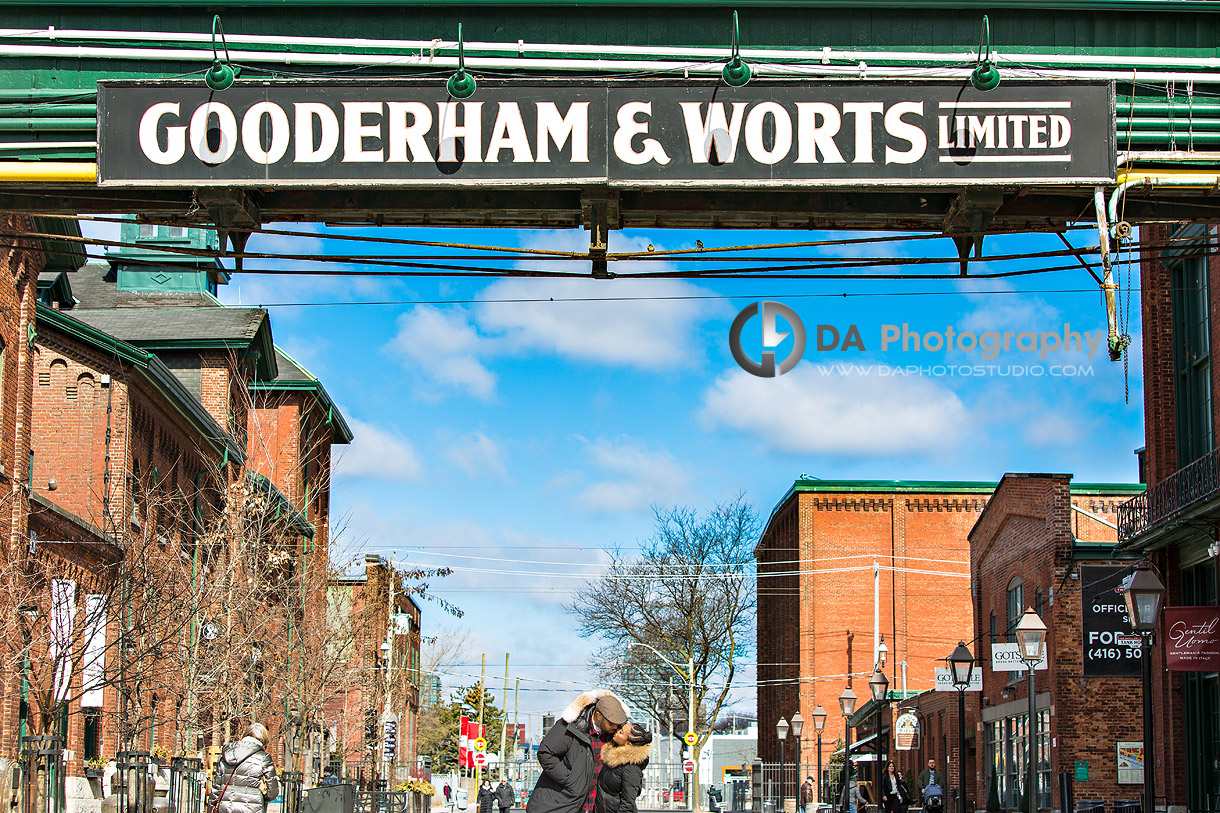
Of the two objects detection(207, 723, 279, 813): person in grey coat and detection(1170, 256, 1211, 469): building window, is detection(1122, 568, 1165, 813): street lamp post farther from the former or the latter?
detection(207, 723, 279, 813): person in grey coat

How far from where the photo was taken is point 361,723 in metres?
54.1

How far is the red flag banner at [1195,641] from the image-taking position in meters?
23.4

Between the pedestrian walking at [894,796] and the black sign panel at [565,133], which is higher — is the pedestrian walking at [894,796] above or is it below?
below

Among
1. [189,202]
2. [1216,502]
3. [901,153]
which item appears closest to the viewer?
[901,153]

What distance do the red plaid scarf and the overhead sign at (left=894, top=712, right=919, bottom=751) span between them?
37.0m

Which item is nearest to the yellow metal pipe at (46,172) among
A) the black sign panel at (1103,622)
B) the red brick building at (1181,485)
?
the red brick building at (1181,485)

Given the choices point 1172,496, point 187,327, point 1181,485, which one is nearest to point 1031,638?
point 1181,485

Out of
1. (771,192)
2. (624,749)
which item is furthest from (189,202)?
(624,749)

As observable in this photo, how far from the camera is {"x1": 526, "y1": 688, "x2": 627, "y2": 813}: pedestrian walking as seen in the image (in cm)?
946

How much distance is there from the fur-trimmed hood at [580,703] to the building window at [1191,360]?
65.7 ft

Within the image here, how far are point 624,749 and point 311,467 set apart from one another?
46070 mm

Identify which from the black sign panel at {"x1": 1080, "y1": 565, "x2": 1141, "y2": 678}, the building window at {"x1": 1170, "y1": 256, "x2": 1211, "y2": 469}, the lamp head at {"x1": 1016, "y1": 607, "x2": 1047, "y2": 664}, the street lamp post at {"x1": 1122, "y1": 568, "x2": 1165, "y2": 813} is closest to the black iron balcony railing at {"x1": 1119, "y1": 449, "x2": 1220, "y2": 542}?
the building window at {"x1": 1170, "y1": 256, "x2": 1211, "y2": 469}

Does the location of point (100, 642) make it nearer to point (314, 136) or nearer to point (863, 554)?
point (314, 136)

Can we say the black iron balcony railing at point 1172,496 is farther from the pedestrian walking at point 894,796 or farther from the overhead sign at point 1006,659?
the pedestrian walking at point 894,796
